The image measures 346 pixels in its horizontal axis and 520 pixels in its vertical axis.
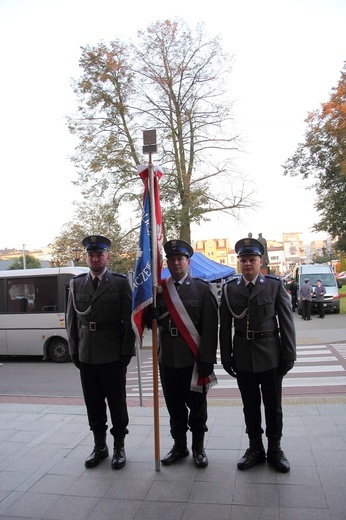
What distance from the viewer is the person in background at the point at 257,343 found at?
12.4ft

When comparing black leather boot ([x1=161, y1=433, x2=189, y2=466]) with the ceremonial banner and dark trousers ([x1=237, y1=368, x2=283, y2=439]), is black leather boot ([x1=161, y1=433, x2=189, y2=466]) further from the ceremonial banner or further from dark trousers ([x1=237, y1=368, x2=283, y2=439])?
the ceremonial banner

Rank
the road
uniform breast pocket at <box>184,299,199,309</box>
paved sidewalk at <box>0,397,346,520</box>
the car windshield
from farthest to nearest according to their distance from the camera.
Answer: the car windshield < the road < uniform breast pocket at <box>184,299,199,309</box> < paved sidewalk at <box>0,397,346,520</box>

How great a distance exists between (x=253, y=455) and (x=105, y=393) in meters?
1.44

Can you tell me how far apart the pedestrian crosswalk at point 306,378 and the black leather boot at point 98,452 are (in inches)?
94.9

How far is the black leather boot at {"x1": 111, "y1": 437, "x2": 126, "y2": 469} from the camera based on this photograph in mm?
3922

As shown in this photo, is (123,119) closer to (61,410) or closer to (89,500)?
(61,410)

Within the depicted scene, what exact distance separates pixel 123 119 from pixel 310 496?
21203 millimetres

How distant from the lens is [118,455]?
13.2ft

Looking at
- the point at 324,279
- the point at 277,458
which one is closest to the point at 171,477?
the point at 277,458

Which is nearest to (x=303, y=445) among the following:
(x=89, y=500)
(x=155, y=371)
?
(x=155, y=371)

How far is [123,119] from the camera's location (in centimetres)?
2220

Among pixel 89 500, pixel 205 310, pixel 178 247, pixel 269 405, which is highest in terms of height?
pixel 178 247

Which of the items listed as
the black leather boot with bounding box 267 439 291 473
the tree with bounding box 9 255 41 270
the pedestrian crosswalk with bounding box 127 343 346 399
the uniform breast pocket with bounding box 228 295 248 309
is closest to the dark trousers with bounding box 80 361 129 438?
the uniform breast pocket with bounding box 228 295 248 309

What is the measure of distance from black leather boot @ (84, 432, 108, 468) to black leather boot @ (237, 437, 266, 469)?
4.20ft
